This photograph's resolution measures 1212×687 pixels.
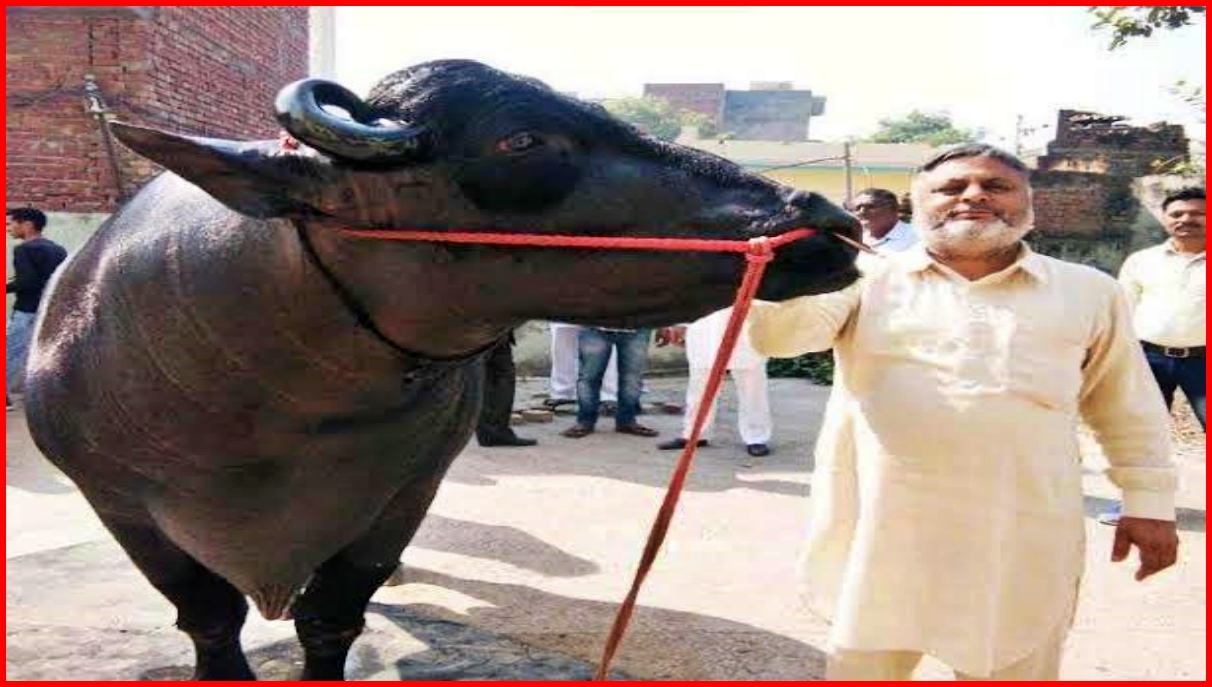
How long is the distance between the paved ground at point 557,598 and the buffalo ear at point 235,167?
5.96ft

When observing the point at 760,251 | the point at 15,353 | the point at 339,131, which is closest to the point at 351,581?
the point at 339,131

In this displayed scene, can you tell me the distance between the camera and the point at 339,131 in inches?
70.0

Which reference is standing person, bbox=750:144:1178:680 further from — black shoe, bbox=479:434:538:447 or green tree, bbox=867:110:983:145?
green tree, bbox=867:110:983:145

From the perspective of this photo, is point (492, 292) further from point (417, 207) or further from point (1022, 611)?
point (1022, 611)

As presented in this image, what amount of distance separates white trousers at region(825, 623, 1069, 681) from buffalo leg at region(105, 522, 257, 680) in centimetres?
167

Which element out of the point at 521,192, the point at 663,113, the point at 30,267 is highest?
the point at 521,192

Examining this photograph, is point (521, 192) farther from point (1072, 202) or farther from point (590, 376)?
point (1072, 202)

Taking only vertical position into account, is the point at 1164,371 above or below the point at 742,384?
above

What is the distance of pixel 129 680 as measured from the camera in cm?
309

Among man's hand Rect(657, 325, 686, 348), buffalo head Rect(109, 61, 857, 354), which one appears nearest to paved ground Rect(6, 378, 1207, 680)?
buffalo head Rect(109, 61, 857, 354)

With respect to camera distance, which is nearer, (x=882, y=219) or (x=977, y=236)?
(x=977, y=236)

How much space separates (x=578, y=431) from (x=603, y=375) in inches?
21.9

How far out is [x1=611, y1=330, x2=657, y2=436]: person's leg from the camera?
27.8ft

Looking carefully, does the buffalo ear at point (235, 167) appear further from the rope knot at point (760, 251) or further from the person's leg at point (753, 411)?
the person's leg at point (753, 411)
